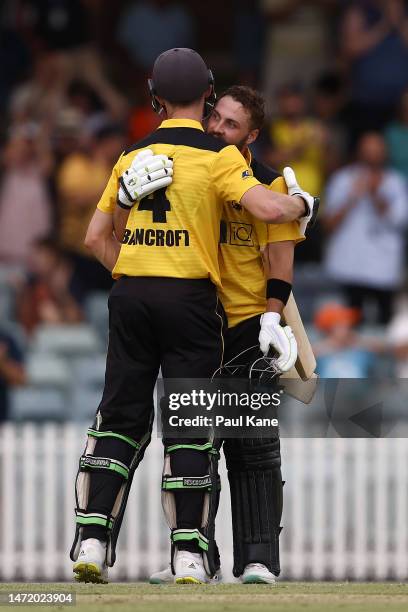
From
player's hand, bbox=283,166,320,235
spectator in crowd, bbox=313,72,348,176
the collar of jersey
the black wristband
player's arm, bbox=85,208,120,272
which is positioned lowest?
the black wristband

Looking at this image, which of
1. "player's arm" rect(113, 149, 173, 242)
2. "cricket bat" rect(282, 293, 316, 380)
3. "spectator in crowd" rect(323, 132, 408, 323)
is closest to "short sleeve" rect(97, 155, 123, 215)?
"player's arm" rect(113, 149, 173, 242)

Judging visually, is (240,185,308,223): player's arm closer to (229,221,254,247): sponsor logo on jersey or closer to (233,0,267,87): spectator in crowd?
(229,221,254,247): sponsor logo on jersey

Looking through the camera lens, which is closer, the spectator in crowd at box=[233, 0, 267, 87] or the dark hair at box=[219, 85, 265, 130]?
the dark hair at box=[219, 85, 265, 130]

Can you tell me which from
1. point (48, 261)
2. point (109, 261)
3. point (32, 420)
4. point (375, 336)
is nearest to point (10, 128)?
point (48, 261)

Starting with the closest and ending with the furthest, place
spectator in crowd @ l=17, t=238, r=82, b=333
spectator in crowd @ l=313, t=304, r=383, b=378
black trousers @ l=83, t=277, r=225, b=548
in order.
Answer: black trousers @ l=83, t=277, r=225, b=548 < spectator in crowd @ l=313, t=304, r=383, b=378 < spectator in crowd @ l=17, t=238, r=82, b=333

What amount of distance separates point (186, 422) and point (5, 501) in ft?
17.8

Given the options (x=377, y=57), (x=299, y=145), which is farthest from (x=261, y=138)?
(x=377, y=57)

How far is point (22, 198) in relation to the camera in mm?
14227

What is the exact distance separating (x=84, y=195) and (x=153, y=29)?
227cm

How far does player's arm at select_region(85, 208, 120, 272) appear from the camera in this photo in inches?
271

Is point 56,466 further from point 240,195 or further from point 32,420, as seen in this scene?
point 240,195

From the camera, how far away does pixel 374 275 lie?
13.4 m

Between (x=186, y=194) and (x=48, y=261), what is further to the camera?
(x=48, y=261)

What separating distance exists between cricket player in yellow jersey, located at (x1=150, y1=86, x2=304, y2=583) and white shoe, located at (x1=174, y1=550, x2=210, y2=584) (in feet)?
1.07
